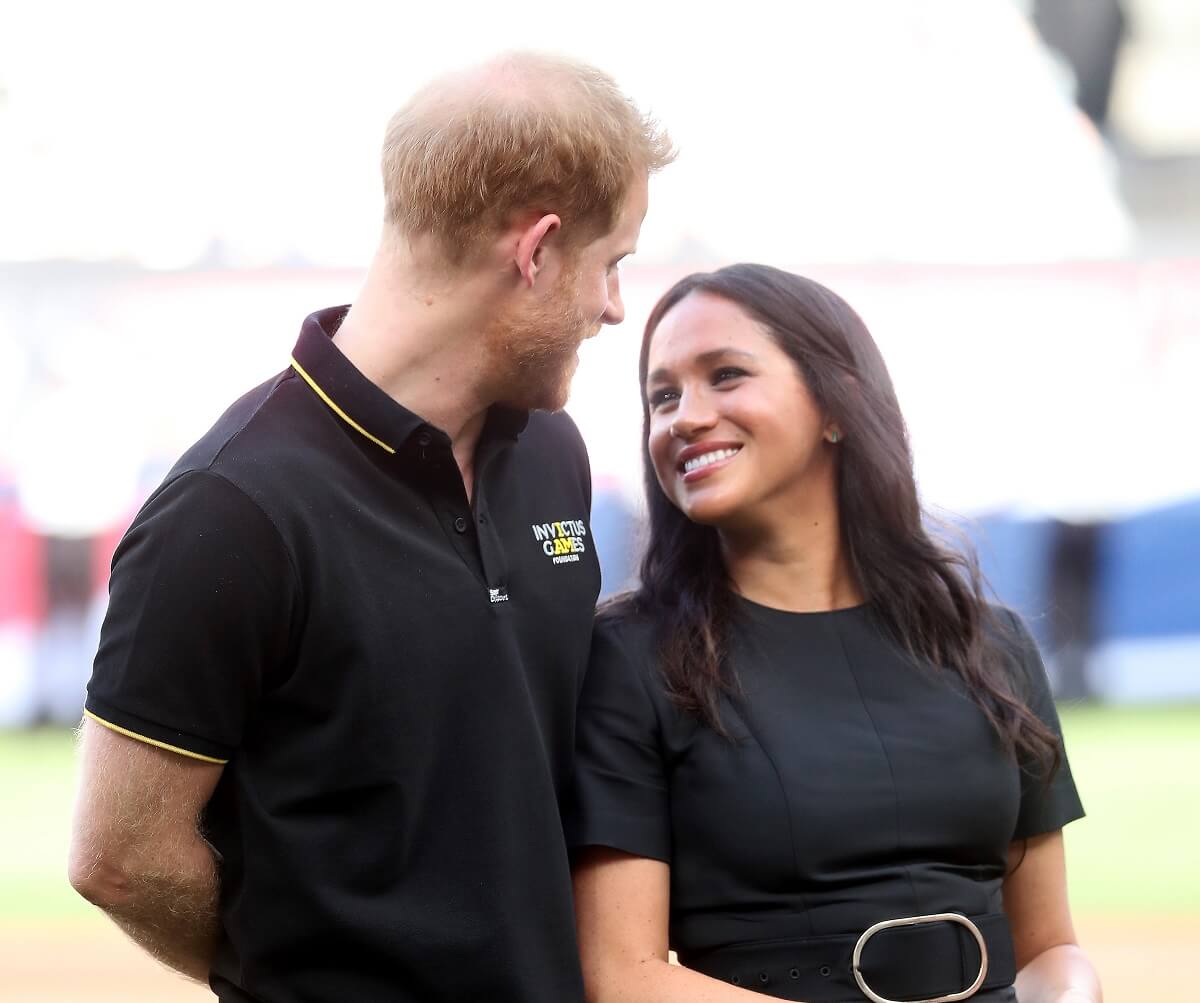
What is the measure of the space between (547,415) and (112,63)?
7.74m

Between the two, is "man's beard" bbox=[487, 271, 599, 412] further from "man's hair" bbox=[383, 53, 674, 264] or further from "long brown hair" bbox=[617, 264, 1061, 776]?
"long brown hair" bbox=[617, 264, 1061, 776]

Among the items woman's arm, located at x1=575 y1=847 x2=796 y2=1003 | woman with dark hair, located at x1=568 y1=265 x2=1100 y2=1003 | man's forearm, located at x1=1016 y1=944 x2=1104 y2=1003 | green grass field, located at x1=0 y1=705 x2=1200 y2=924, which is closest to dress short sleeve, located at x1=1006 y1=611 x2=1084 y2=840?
woman with dark hair, located at x1=568 y1=265 x2=1100 y2=1003

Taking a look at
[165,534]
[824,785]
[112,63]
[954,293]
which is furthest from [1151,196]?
[165,534]

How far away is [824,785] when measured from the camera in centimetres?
167

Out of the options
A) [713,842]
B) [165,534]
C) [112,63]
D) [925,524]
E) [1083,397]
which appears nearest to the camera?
[165,534]

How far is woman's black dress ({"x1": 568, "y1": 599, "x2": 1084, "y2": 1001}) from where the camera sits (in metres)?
1.64

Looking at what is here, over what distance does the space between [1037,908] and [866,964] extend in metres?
0.33

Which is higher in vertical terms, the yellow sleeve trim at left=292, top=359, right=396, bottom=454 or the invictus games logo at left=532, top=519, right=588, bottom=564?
the yellow sleeve trim at left=292, top=359, right=396, bottom=454

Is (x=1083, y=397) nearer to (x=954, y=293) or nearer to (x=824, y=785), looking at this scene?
(x=954, y=293)

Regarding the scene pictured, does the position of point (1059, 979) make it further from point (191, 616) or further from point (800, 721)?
point (191, 616)

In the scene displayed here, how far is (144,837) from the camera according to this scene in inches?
54.7

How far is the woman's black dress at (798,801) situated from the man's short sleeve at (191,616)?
47 cm

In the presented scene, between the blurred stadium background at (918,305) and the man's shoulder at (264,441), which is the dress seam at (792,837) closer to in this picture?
the man's shoulder at (264,441)

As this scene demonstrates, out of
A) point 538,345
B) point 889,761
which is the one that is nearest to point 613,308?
point 538,345
